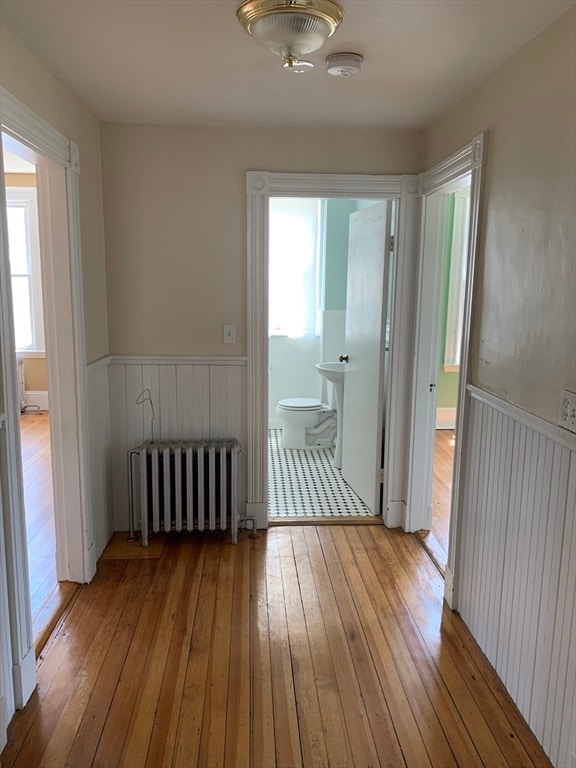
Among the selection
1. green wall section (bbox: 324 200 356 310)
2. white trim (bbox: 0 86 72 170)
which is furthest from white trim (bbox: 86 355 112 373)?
green wall section (bbox: 324 200 356 310)

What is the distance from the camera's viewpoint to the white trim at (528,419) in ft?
5.40

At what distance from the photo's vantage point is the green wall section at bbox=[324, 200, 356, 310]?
511cm

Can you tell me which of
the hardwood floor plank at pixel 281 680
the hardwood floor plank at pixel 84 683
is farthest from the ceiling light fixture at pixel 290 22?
the hardwood floor plank at pixel 84 683

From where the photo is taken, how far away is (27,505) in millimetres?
3688

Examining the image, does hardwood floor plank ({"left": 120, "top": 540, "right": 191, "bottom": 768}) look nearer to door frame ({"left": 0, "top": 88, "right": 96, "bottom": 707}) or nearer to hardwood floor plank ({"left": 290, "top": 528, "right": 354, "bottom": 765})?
door frame ({"left": 0, "top": 88, "right": 96, "bottom": 707})

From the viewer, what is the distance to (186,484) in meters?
3.11

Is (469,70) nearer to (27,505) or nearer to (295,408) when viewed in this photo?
(295,408)

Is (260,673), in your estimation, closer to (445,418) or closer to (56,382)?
(56,382)

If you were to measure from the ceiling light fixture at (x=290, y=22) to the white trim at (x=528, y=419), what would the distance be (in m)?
1.40

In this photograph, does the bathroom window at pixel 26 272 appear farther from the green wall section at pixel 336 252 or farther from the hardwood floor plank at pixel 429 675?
the hardwood floor plank at pixel 429 675

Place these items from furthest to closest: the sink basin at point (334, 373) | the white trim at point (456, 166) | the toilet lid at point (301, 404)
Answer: the toilet lid at point (301, 404) → the sink basin at point (334, 373) → the white trim at point (456, 166)

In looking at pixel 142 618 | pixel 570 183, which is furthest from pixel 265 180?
pixel 142 618

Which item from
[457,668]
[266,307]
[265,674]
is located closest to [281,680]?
[265,674]

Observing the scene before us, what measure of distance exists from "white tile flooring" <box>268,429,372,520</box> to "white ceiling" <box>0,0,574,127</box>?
236 cm
